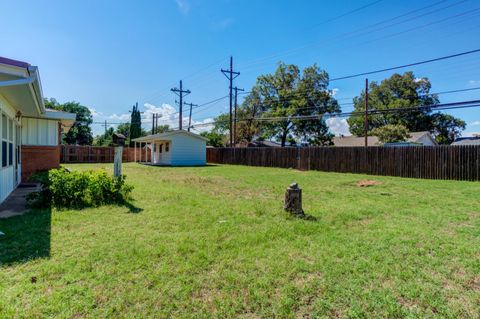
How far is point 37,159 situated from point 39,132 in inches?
39.0

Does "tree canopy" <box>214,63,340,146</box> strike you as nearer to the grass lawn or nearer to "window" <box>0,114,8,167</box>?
"window" <box>0,114,8,167</box>

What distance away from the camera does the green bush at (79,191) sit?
541 cm

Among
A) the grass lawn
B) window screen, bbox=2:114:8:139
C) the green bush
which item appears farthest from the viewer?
window screen, bbox=2:114:8:139

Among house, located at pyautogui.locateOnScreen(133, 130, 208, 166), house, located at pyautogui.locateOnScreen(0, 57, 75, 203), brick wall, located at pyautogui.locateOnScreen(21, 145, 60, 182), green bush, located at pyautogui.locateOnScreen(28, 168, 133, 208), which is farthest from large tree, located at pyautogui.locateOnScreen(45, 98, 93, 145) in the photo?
green bush, located at pyautogui.locateOnScreen(28, 168, 133, 208)

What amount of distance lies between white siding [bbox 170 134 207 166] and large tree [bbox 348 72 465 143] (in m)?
25.1

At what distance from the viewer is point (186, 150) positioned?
2338 centimetres

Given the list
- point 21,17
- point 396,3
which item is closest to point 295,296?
point 21,17

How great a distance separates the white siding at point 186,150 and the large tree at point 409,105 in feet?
82.3

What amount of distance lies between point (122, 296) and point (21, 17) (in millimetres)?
8729

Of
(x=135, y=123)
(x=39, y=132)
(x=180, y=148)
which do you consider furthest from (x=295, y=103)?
(x=39, y=132)

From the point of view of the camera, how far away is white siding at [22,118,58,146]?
379 inches

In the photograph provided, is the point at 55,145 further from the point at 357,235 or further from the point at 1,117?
the point at 357,235

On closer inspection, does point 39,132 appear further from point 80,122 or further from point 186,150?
point 80,122

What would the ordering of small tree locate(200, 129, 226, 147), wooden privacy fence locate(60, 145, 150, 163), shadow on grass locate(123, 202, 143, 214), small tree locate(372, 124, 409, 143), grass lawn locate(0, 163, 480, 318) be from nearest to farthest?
1. grass lawn locate(0, 163, 480, 318)
2. shadow on grass locate(123, 202, 143, 214)
3. wooden privacy fence locate(60, 145, 150, 163)
4. small tree locate(372, 124, 409, 143)
5. small tree locate(200, 129, 226, 147)
